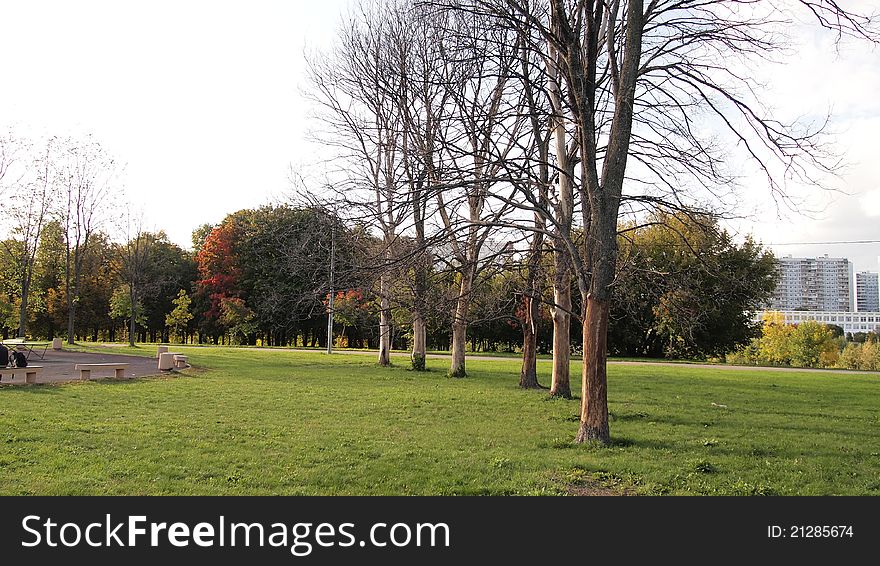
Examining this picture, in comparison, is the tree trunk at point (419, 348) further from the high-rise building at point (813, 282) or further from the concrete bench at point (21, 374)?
the high-rise building at point (813, 282)

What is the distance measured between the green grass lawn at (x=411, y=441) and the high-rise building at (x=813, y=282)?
1506 inches

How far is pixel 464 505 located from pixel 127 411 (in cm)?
831

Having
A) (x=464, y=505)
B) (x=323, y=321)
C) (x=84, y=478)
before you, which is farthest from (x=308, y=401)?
(x=323, y=321)

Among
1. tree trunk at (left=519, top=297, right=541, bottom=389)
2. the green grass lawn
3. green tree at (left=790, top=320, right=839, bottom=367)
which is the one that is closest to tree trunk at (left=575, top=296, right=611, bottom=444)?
the green grass lawn

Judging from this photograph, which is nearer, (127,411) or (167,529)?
(167,529)

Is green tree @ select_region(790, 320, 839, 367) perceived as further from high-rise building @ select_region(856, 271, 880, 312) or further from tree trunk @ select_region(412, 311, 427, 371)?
tree trunk @ select_region(412, 311, 427, 371)

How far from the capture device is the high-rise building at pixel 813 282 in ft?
169

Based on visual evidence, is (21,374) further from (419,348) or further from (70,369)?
(419,348)

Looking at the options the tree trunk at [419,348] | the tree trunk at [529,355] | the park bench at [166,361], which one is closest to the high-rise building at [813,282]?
the tree trunk at [419,348]

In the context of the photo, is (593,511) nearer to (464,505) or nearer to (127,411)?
(464,505)

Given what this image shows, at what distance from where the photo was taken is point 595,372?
375 inches

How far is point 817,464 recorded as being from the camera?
28.4ft

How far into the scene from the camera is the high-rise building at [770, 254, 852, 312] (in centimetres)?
5156

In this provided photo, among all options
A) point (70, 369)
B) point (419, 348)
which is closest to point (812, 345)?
point (419, 348)
